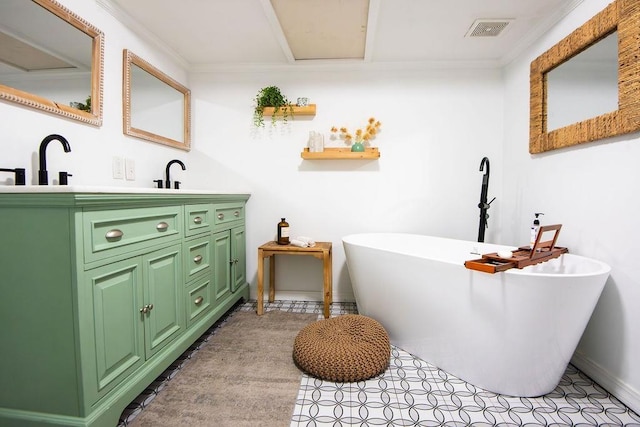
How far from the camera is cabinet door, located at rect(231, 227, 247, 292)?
233cm

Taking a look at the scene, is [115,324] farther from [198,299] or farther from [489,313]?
[489,313]

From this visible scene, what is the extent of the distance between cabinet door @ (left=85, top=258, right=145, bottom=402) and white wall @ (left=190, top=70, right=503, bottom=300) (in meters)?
1.43

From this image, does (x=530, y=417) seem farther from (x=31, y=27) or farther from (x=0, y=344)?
(x=31, y=27)

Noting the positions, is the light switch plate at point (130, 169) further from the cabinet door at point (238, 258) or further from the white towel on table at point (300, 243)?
the white towel on table at point (300, 243)

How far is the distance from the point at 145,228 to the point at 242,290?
4.34ft

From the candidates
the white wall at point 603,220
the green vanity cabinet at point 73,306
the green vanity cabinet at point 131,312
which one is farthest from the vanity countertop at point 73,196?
the white wall at point 603,220

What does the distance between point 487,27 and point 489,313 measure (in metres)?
1.84

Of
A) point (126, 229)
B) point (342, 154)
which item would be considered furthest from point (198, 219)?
point (342, 154)

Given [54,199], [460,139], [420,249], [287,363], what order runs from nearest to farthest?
[54,199] < [287,363] < [420,249] < [460,139]

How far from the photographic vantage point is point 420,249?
237 cm

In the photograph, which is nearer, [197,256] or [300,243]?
[197,256]

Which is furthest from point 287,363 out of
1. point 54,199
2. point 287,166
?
point 287,166

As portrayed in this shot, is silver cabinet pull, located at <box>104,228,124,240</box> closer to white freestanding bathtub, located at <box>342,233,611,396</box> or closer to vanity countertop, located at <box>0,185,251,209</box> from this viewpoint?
vanity countertop, located at <box>0,185,251,209</box>

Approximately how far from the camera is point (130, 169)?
1951 millimetres
